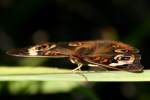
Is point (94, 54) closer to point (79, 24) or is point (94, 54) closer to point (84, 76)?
point (84, 76)

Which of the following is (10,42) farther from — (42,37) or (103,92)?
(103,92)

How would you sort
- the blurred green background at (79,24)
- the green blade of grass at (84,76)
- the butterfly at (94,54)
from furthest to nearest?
the blurred green background at (79,24) → the butterfly at (94,54) → the green blade of grass at (84,76)

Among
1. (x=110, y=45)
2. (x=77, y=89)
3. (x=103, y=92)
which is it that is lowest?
(x=103, y=92)

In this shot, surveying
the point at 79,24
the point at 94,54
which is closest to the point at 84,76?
the point at 94,54

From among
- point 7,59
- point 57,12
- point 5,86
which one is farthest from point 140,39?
point 5,86

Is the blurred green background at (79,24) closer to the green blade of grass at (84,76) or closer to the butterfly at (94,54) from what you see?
the butterfly at (94,54)

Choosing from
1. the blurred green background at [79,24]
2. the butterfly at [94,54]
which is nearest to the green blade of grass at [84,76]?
the butterfly at [94,54]
